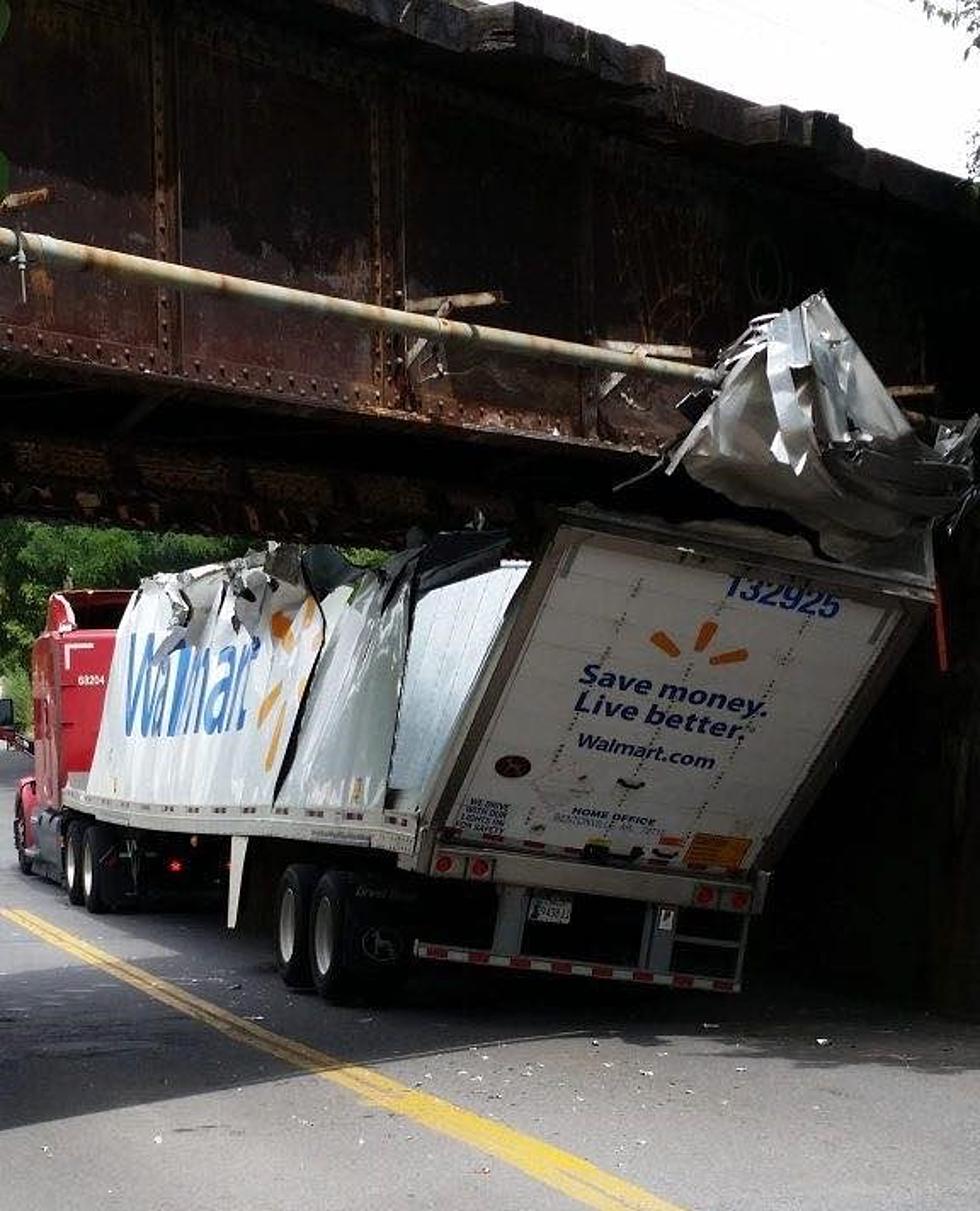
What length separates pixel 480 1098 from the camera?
394 inches

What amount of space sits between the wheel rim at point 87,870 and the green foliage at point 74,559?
13.1 meters

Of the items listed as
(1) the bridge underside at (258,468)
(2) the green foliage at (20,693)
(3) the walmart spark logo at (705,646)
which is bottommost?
(2) the green foliage at (20,693)

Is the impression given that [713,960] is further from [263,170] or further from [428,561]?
[263,170]

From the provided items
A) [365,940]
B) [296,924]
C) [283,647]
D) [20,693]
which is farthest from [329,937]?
[20,693]

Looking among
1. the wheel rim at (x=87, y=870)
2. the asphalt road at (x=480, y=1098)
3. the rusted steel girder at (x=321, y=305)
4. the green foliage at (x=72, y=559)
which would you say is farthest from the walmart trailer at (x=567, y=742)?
the green foliage at (x=72, y=559)

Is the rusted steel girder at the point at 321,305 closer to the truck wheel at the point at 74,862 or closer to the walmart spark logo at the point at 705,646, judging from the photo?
the walmart spark logo at the point at 705,646

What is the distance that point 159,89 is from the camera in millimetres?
9883

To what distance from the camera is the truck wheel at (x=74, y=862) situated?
21.8 meters

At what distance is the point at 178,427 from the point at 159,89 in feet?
7.82

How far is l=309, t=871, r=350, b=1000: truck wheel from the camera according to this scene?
1340 centimetres

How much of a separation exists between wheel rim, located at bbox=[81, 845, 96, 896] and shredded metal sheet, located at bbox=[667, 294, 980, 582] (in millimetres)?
11879

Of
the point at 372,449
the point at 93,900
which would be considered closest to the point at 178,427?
the point at 372,449

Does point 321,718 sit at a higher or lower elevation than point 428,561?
lower

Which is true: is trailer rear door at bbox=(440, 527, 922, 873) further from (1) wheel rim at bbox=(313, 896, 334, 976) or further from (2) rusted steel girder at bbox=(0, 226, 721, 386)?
(1) wheel rim at bbox=(313, 896, 334, 976)
